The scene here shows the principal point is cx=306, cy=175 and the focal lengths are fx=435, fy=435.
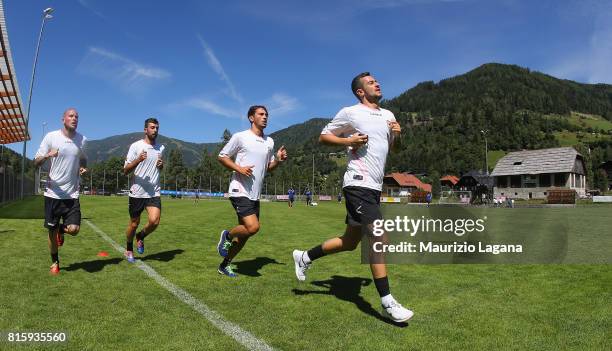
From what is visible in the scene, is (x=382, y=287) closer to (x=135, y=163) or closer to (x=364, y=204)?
(x=364, y=204)

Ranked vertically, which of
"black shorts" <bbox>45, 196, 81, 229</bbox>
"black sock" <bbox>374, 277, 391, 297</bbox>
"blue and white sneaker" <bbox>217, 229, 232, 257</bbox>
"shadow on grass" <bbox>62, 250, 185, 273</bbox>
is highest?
"black shorts" <bbox>45, 196, 81, 229</bbox>

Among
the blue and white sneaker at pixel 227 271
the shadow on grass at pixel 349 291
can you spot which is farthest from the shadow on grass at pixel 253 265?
the shadow on grass at pixel 349 291

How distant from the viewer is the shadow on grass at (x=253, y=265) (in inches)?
257

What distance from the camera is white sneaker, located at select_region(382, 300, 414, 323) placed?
399 centimetres

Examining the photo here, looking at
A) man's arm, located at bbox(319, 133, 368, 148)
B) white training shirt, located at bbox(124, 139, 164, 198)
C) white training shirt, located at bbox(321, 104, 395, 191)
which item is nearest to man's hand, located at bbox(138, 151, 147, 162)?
white training shirt, located at bbox(124, 139, 164, 198)

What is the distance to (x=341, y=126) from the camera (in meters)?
4.76

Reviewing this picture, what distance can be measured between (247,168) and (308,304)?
210cm

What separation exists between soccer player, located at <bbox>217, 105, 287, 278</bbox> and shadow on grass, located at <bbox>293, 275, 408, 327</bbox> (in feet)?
4.03

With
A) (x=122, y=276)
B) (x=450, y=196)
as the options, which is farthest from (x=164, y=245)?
(x=450, y=196)

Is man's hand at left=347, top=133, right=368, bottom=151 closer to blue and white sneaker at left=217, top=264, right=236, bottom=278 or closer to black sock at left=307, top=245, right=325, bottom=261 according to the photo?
black sock at left=307, top=245, right=325, bottom=261

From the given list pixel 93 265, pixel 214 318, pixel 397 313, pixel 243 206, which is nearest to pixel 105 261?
pixel 93 265

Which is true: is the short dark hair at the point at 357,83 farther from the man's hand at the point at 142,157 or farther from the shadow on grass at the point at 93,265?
the shadow on grass at the point at 93,265

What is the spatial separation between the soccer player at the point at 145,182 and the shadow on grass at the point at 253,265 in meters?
1.78

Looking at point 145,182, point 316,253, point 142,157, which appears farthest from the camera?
point 145,182
